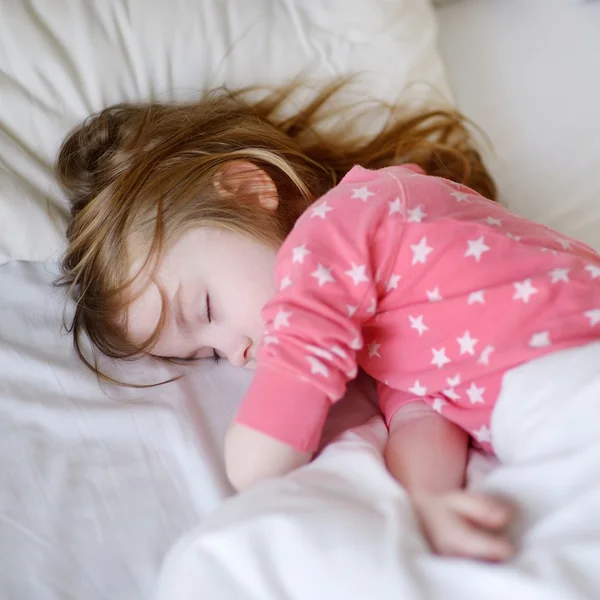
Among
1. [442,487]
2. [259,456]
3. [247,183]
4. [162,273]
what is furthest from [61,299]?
[442,487]

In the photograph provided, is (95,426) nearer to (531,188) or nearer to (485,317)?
(485,317)

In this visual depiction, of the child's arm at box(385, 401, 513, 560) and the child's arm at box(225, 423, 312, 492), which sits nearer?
the child's arm at box(385, 401, 513, 560)

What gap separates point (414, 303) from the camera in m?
0.84

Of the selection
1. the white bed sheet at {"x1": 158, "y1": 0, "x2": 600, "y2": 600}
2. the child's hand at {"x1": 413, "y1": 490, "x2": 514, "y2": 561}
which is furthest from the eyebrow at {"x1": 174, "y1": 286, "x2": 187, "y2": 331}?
the child's hand at {"x1": 413, "y1": 490, "x2": 514, "y2": 561}

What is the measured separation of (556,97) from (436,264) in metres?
0.70

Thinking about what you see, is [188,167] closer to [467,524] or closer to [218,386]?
[218,386]

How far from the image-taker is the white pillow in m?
1.10

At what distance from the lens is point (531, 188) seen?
1.21 meters

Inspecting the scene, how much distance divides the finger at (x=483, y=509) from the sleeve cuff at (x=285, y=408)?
0.17 meters

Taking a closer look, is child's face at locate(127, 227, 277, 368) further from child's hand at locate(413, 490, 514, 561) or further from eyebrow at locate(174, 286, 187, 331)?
child's hand at locate(413, 490, 514, 561)

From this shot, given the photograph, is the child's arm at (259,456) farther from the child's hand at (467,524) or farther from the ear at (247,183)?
the ear at (247,183)

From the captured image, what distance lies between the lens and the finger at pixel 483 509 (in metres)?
0.61

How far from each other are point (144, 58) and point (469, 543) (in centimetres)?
93

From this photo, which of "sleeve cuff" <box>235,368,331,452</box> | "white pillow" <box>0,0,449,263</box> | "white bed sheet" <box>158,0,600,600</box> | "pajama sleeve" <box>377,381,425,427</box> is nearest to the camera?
"white bed sheet" <box>158,0,600,600</box>
